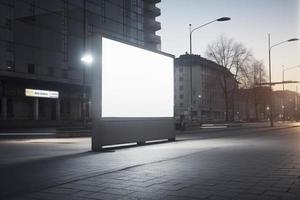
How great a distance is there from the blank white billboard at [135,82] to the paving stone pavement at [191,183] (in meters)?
5.94

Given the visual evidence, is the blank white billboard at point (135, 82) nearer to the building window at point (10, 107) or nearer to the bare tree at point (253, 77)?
the building window at point (10, 107)

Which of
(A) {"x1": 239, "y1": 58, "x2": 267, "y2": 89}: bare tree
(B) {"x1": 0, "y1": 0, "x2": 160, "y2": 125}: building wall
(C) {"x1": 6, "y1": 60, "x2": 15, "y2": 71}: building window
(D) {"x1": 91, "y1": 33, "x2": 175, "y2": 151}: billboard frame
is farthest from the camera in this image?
(A) {"x1": 239, "y1": 58, "x2": 267, "y2": 89}: bare tree

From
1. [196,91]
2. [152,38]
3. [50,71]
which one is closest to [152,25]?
[152,38]

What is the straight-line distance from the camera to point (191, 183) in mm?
8289

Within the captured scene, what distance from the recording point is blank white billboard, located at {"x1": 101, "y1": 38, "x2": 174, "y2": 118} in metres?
16.9

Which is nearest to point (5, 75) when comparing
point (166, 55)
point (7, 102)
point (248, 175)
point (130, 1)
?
point (7, 102)

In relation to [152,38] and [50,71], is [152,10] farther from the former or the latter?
[50,71]

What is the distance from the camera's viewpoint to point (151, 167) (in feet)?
35.5

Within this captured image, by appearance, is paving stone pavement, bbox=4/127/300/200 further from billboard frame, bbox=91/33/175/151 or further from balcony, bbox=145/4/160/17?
balcony, bbox=145/4/160/17

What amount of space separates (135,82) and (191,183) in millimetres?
10681

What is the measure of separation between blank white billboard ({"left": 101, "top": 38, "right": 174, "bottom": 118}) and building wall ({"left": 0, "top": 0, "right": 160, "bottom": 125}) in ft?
107

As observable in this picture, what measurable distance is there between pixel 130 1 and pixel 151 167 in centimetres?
6563

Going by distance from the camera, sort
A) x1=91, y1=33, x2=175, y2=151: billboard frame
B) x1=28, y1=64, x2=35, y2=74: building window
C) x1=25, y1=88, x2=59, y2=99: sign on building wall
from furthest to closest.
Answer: x1=28, y1=64, x2=35, y2=74: building window < x1=25, y1=88, x2=59, y2=99: sign on building wall < x1=91, y1=33, x2=175, y2=151: billboard frame

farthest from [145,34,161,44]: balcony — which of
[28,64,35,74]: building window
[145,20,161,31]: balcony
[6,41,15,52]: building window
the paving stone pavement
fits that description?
the paving stone pavement
